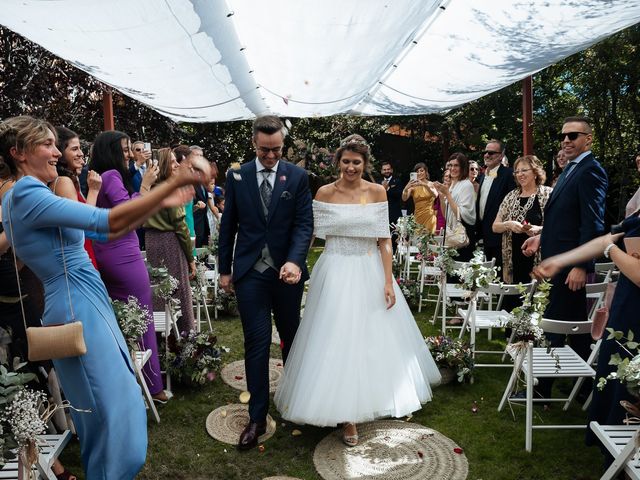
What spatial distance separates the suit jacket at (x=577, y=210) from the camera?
3.65 m

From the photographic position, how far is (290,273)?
3188mm

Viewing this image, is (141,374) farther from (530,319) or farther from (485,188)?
(485,188)

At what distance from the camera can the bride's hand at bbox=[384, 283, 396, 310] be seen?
361 cm

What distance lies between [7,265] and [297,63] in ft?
14.4

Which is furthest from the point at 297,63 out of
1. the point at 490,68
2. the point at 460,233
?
the point at 460,233

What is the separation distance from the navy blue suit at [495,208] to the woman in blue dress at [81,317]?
15.3ft

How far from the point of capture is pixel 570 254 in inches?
96.0

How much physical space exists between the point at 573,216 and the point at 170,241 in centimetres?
325

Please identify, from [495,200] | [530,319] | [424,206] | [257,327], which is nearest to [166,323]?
[257,327]

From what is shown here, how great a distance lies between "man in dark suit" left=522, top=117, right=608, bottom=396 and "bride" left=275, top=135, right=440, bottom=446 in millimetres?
1063

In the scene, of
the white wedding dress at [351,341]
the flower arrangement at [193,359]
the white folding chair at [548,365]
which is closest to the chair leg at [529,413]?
the white folding chair at [548,365]

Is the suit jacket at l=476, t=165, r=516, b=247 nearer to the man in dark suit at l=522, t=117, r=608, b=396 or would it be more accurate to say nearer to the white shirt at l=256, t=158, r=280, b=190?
the man in dark suit at l=522, t=117, r=608, b=396

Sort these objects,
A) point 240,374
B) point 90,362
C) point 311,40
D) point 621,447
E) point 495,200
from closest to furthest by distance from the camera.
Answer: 1. point 90,362
2. point 621,447
3. point 240,374
4. point 311,40
5. point 495,200

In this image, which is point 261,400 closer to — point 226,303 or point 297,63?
point 226,303
